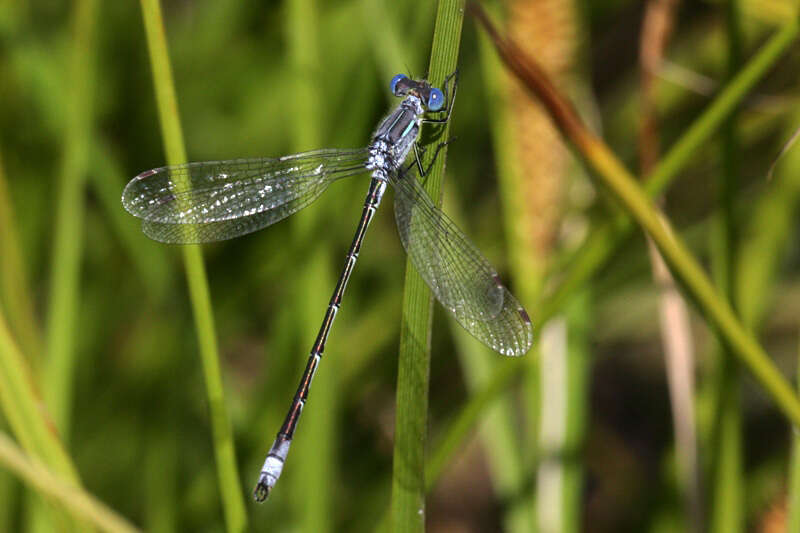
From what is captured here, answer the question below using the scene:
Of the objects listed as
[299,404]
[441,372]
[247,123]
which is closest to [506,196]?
[299,404]

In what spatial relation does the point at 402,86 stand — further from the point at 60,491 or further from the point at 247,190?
the point at 60,491

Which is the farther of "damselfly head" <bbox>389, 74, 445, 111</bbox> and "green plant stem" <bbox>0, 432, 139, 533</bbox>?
"damselfly head" <bbox>389, 74, 445, 111</bbox>

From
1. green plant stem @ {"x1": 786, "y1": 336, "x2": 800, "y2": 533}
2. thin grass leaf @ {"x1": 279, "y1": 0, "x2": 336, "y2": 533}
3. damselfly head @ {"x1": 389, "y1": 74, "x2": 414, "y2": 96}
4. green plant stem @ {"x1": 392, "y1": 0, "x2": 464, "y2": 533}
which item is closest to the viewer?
green plant stem @ {"x1": 392, "y1": 0, "x2": 464, "y2": 533}

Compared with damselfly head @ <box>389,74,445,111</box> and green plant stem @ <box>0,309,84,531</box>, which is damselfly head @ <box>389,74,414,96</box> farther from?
green plant stem @ <box>0,309,84,531</box>

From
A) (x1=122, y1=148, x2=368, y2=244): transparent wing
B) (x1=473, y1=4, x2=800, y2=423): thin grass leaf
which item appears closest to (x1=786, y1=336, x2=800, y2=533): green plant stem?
(x1=473, y1=4, x2=800, y2=423): thin grass leaf

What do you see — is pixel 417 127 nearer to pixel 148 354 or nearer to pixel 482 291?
pixel 482 291

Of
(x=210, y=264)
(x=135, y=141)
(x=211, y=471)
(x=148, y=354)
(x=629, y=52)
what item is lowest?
(x=211, y=471)

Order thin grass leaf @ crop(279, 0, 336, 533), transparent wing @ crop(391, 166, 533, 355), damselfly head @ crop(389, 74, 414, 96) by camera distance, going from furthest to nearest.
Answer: damselfly head @ crop(389, 74, 414, 96)
thin grass leaf @ crop(279, 0, 336, 533)
transparent wing @ crop(391, 166, 533, 355)
